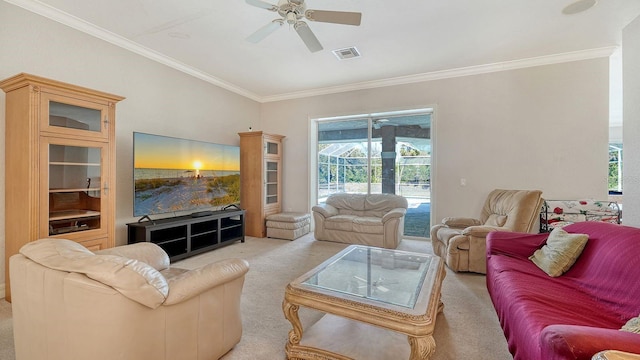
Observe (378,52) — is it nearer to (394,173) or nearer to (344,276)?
(394,173)

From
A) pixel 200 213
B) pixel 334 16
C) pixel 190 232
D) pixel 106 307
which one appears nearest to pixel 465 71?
pixel 334 16

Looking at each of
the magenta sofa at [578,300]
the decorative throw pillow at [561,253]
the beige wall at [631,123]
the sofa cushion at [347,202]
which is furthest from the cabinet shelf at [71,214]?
the beige wall at [631,123]

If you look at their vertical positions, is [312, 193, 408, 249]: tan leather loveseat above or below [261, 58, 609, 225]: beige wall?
below

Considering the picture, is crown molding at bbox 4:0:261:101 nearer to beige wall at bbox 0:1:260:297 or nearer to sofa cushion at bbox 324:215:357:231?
beige wall at bbox 0:1:260:297

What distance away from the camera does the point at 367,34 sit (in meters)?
3.36

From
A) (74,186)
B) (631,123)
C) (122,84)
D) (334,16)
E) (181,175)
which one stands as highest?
(334,16)

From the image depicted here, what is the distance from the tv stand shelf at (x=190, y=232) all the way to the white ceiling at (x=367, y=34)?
239cm

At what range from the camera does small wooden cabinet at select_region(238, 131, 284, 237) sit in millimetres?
5234

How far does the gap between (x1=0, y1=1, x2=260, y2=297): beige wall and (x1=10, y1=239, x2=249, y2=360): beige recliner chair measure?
2.00m

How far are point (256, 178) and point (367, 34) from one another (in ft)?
10.4

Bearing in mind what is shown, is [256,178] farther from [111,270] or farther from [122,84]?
[111,270]

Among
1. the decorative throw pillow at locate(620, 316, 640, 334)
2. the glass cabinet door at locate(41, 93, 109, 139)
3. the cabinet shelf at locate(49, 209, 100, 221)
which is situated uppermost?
the glass cabinet door at locate(41, 93, 109, 139)

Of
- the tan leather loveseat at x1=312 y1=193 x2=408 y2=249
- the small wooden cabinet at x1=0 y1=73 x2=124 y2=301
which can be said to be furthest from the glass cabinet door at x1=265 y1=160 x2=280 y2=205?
the small wooden cabinet at x1=0 y1=73 x2=124 y2=301

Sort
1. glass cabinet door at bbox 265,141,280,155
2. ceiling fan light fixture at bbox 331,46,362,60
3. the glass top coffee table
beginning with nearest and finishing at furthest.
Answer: the glass top coffee table < ceiling fan light fixture at bbox 331,46,362,60 < glass cabinet door at bbox 265,141,280,155
